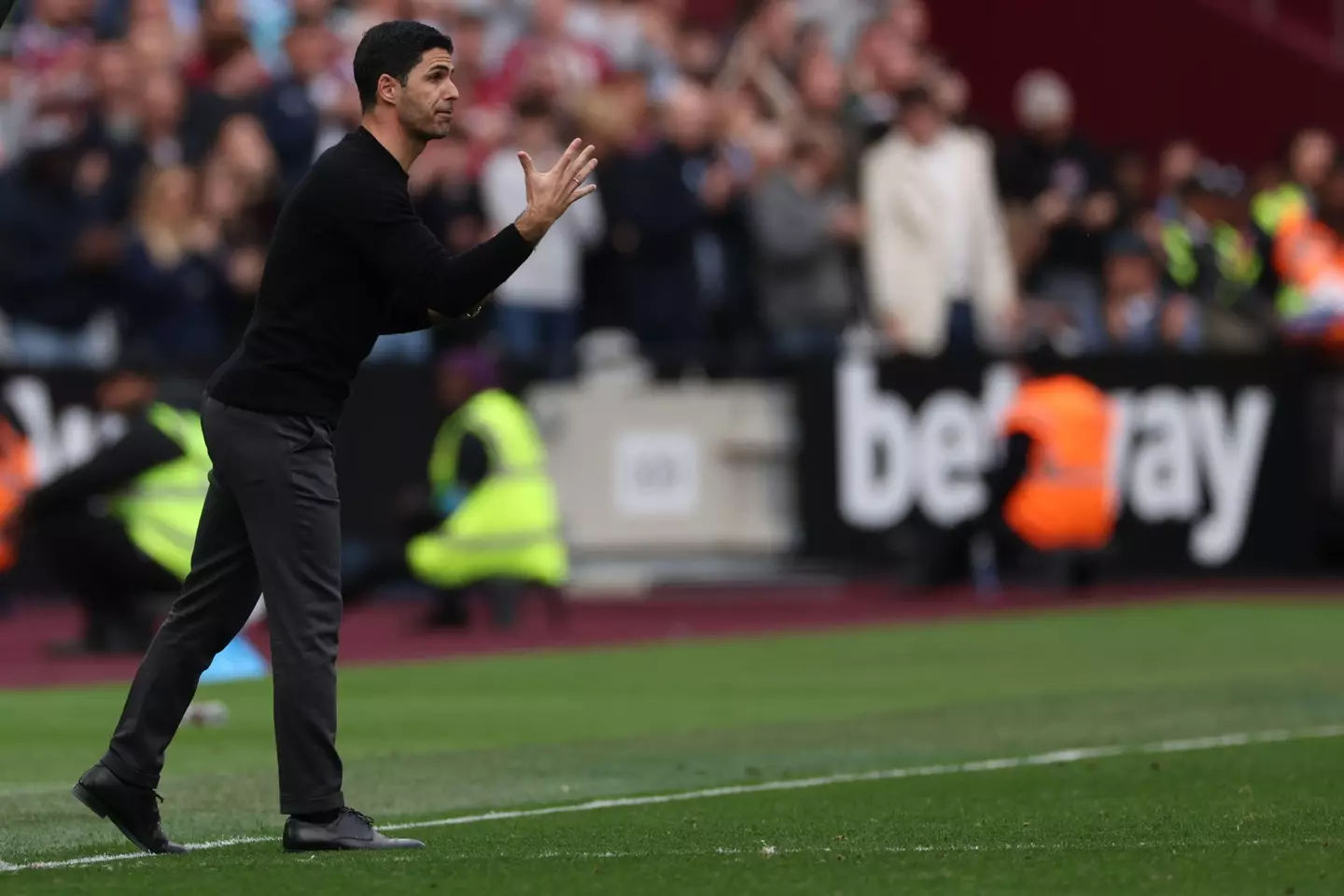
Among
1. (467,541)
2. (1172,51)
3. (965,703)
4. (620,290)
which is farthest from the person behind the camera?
(1172,51)

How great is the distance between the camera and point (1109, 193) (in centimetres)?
2172

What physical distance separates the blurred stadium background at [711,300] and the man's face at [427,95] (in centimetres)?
930

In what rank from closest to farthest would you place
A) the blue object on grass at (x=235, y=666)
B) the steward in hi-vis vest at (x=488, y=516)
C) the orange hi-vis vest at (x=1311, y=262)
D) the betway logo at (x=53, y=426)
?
the blue object on grass at (x=235, y=666)
the steward in hi-vis vest at (x=488, y=516)
the betway logo at (x=53, y=426)
the orange hi-vis vest at (x=1311, y=262)

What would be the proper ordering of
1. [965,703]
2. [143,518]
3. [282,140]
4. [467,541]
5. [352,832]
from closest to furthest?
[352,832] → [965,703] → [143,518] → [467,541] → [282,140]

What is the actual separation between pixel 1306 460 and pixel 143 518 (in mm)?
8704

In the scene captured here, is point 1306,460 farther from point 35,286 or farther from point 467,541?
point 35,286

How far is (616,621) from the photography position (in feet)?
58.6

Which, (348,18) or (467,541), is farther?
(348,18)

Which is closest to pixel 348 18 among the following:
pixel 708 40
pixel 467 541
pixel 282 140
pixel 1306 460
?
pixel 282 140

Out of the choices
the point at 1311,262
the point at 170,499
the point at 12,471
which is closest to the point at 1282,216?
the point at 1311,262

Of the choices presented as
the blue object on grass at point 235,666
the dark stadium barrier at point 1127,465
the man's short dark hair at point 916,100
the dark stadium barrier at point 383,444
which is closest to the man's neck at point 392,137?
the blue object on grass at point 235,666

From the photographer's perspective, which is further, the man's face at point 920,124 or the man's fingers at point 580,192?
the man's face at point 920,124

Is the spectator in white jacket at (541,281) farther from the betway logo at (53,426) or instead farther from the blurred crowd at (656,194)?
the betway logo at (53,426)

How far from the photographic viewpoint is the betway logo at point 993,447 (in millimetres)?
19703
